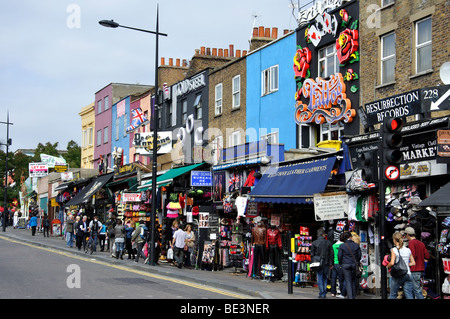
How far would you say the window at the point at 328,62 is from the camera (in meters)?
23.0

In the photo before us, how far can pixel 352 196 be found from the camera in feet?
61.1

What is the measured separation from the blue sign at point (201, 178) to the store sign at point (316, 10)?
293 inches

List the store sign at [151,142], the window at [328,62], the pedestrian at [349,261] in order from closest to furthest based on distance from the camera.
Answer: the pedestrian at [349,261]
the window at [328,62]
the store sign at [151,142]

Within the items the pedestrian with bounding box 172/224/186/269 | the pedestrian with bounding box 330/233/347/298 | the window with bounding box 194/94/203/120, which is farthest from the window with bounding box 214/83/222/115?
the pedestrian with bounding box 330/233/347/298

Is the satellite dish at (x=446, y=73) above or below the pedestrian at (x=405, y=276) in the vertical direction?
above

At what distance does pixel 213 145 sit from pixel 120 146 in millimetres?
16107

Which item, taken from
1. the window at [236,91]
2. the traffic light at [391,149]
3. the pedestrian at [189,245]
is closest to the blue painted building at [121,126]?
the window at [236,91]

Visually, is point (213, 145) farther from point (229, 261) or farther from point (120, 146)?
point (120, 146)

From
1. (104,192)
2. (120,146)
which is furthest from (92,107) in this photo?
(104,192)

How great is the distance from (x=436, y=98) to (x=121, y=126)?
106 feet

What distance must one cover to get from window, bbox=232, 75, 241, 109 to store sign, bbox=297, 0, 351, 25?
5.16m

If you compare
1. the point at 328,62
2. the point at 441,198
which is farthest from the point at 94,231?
the point at 441,198

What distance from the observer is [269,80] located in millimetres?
27125

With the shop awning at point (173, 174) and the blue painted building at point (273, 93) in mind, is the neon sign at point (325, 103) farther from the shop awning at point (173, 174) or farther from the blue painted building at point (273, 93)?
the shop awning at point (173, 174)
